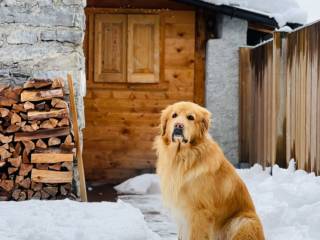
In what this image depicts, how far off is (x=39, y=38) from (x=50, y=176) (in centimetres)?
179

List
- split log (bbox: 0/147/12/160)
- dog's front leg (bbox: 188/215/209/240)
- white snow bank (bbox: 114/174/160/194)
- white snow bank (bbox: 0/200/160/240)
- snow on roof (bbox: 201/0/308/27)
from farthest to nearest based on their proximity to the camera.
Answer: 1. snow on roof (bbox: 201/0/308/27)
2. white snow bank (bbox: 114/174/160/194)
3. split log (bbox: 0/147/12/160)
4. white snow bank (bbox: 0/200/160/240)
5. dog's front leg (bbox: 188/215/209/240)

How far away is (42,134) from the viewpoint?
279 inches

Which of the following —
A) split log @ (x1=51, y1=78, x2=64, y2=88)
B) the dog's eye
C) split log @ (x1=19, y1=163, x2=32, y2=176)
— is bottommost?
split log @ (x1=19, y1=163, x2=32, y2=176)

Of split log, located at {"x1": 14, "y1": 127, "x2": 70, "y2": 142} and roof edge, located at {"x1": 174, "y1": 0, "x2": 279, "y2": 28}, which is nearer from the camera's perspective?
split log, located at {"x1": 14, "y1": 127, "x2": 70, "y2": 142}

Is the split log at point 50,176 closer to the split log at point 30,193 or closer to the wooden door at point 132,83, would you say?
the split log at point 30,193

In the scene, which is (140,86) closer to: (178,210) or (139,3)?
(139,3)

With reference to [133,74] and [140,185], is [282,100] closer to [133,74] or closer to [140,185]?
[140,185]

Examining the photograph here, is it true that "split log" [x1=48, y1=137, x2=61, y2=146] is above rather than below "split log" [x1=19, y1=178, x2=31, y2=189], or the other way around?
above

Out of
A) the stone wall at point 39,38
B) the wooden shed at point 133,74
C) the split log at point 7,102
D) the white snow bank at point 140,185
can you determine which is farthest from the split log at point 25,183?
the wooden shed at point 133,74

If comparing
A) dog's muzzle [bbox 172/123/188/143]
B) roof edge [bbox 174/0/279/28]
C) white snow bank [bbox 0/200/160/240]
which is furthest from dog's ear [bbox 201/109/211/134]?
roof edge [bbox 174/0/279/28]

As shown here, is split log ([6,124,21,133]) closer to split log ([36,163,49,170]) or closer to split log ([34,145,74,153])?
split log ([34,145,74,153])

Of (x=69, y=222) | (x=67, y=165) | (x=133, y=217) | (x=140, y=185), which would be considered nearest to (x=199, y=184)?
(x=133, y=217)

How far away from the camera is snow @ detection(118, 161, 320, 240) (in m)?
A: 5.17

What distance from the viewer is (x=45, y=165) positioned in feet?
23.2
